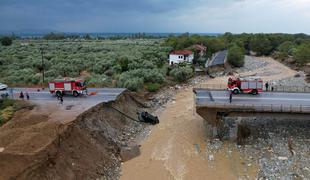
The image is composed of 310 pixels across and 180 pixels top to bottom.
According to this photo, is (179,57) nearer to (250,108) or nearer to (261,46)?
(250,108)

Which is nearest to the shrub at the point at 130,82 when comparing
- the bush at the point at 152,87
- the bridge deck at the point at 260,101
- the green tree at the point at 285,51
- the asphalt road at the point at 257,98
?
the bush at the point at 152,87

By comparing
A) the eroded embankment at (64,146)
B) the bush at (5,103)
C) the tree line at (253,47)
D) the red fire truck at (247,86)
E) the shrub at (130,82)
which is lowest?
the eroded embankment at (64,146)

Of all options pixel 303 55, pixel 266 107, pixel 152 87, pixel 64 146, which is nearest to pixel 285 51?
pixel 303 55

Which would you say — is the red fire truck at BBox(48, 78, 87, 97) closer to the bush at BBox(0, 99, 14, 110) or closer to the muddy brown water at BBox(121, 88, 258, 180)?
the bush at BBox(0, 99, 14, 110)

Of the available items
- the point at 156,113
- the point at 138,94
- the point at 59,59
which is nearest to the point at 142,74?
the point at 138,94

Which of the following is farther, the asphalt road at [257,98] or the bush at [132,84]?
the bush at [132,84]

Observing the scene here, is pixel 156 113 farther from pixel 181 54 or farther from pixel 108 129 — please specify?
pixel 181 54

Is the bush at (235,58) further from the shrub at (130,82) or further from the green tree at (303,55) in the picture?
the shrub at (130,82)
